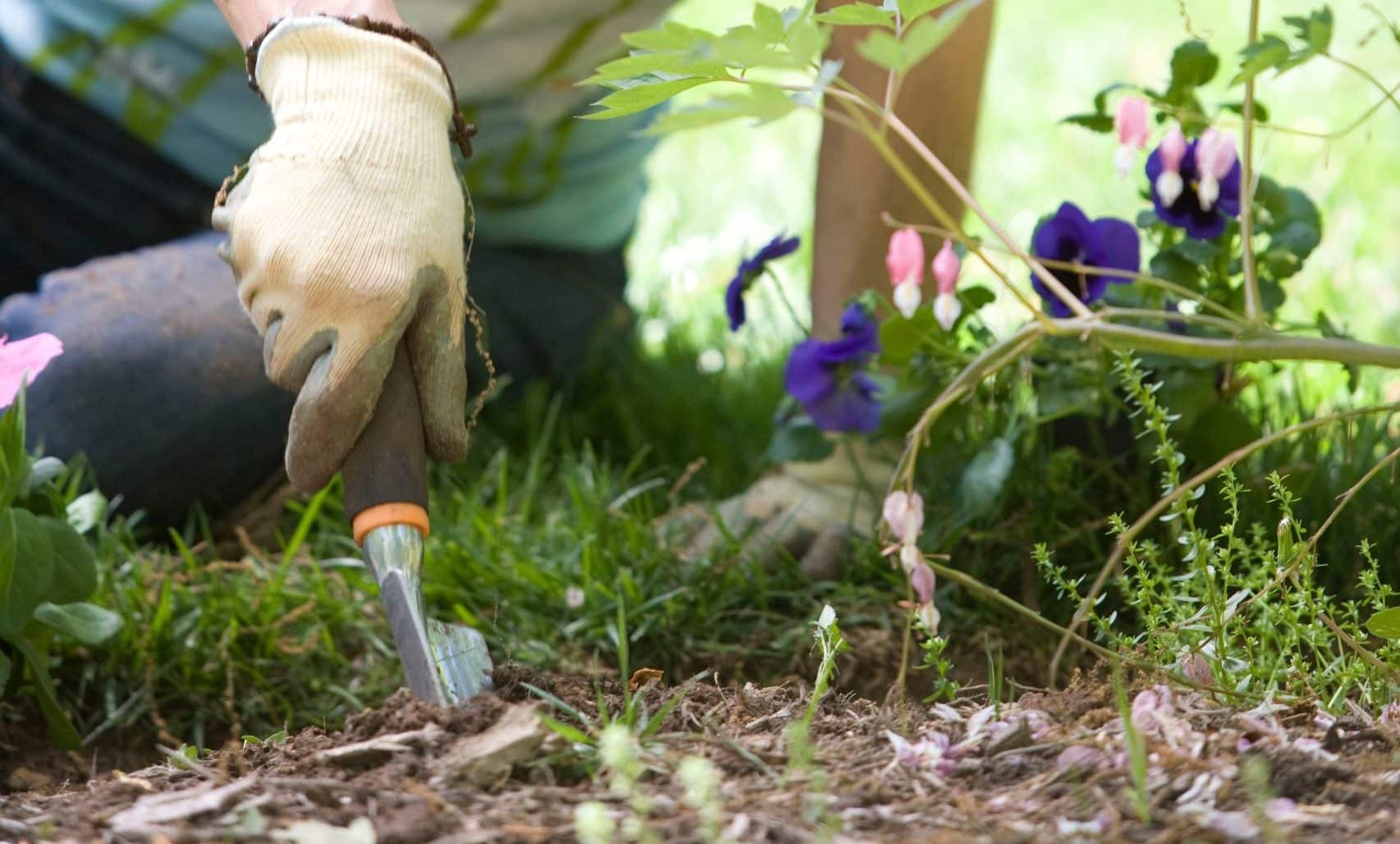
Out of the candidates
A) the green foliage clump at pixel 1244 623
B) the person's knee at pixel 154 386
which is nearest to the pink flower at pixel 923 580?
the green foliage clump at pixel 1244 623

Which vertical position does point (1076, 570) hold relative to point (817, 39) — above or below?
below

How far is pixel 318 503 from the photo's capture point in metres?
1.81

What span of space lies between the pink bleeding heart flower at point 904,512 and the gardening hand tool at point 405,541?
Result: 1.16ft

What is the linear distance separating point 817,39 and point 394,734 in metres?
0.56

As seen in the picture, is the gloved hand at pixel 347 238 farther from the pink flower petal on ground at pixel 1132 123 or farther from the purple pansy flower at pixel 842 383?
the pink flower petal on ground at pixel 1132 123

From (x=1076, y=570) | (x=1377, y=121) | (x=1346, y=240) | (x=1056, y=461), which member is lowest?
(x=1076, y=570)

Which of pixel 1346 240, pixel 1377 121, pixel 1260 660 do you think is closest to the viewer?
pixel 1260 660

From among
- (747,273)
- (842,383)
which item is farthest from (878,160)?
(842,383)

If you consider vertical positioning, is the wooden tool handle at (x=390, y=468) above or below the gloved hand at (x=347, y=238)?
below

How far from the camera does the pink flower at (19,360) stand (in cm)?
125

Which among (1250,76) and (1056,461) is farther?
(1056,461)

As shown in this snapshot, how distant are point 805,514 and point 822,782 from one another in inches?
36.7

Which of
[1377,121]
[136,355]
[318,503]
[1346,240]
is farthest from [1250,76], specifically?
[1377,121]

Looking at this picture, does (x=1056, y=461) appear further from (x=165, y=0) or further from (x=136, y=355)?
(x=165, y=0)
